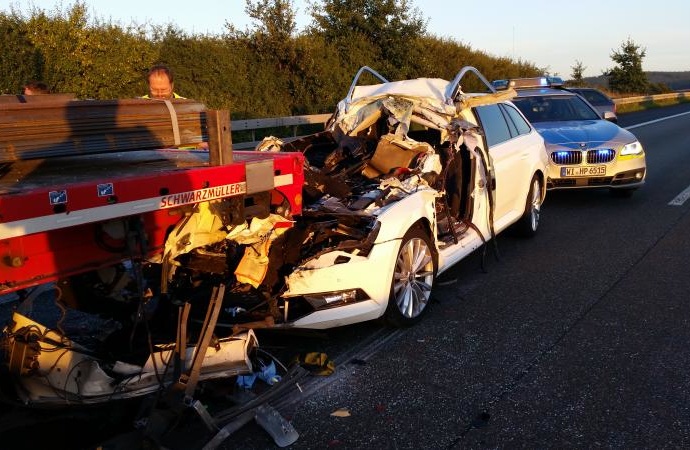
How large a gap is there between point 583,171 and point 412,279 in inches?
213

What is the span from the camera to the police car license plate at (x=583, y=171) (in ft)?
30.1

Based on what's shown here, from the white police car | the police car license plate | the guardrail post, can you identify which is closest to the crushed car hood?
the white police car

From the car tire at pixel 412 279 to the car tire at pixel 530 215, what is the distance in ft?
8.48

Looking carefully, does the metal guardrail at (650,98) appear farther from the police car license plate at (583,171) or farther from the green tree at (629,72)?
the police car license plate at (583,171)

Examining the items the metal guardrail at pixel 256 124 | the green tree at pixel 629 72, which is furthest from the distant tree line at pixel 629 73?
the metal guardrail at pixel 256 124

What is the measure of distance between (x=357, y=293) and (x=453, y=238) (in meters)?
1.57

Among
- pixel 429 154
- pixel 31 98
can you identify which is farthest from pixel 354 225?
pixel 31 98

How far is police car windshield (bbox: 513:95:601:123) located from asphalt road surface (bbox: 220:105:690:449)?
4372 millimetres

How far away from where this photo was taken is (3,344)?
130 inches

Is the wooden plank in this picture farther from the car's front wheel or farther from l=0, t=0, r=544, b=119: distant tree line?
l=0, t=0, r=544, b=119: distant tree line

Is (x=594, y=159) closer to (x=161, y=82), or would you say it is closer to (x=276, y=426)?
(x=161, y=82)

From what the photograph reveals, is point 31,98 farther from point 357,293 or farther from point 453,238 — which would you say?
point 453,238

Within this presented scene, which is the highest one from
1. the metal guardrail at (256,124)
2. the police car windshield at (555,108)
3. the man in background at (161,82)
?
the man in background at (161,82)

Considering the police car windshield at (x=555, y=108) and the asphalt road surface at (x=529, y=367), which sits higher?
the police car windshield at (x=555, y=108)
